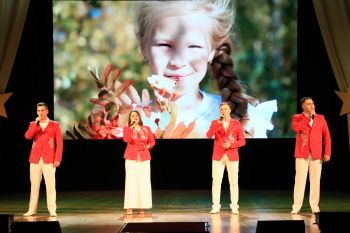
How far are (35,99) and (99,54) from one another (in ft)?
4.59

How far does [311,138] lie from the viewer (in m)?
8.13

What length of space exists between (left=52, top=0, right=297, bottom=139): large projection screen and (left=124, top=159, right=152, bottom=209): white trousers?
105 inches

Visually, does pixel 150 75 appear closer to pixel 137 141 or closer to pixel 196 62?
pixel 196 62

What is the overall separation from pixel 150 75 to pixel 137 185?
122 inches

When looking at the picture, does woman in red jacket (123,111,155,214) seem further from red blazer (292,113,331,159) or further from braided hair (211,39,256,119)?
braided hair (211,39,256,119)

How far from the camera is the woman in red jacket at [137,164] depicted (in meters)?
8.27

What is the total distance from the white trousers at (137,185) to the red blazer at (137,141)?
8cm

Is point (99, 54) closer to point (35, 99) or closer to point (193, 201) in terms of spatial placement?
point (35, 99)

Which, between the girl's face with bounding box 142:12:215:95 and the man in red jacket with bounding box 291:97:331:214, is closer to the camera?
the man in red jacket with bounding box 291:97:331:214

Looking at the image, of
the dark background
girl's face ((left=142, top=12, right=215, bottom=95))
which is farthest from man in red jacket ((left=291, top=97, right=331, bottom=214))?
the dark background

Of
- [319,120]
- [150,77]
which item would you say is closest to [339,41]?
[319,120]

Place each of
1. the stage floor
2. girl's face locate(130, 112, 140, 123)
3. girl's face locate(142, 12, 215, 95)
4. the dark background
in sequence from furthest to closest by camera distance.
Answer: the dark background → girl's face locate(142, 12, 215, 95) → girl's face locate(130, 112, 140, 123) → the stage floor

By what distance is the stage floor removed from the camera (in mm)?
7479

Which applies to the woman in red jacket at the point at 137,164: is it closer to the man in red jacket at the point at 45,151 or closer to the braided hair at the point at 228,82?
the man in red jacket at the point at 45,151
